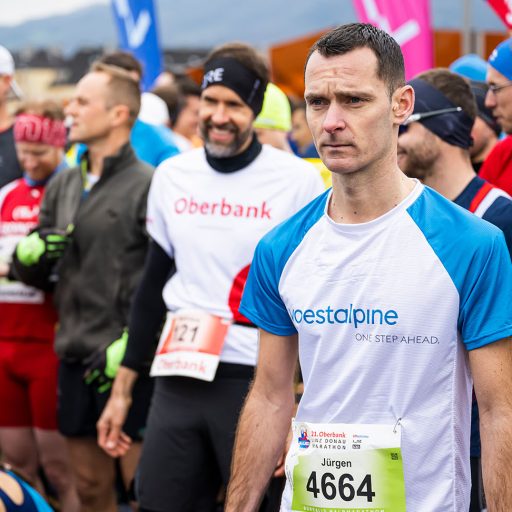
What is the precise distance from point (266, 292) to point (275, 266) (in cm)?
10

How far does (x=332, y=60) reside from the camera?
3.13 meters

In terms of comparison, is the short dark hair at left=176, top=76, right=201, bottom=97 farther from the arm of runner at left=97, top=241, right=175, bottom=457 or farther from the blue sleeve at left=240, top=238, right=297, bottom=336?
the blue sleeve at left=240, top=238, right=297, bottom=336

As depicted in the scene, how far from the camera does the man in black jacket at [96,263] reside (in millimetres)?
5848

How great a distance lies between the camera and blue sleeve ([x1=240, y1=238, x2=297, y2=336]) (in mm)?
3369

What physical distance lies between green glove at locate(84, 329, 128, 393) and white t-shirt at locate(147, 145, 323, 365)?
0.72 metres

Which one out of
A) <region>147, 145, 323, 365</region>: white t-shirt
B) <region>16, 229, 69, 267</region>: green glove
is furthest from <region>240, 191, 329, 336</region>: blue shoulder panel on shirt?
<region>16, 229, 69, 267</region>: green glove

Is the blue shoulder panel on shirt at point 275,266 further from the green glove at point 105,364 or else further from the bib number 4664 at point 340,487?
the green glove at point 105,364

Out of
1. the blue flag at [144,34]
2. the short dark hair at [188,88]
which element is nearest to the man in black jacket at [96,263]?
the short dark hair at [188,88]

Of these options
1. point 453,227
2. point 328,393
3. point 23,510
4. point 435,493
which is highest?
point 453,227

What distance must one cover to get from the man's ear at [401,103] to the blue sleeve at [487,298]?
439 mm

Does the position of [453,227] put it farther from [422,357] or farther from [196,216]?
[196,216]

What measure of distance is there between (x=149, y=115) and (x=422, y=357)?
5.85 meters

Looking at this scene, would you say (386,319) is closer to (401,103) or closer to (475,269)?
(475,269)

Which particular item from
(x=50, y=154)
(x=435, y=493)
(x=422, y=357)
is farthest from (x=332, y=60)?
(x=50, y=154)
